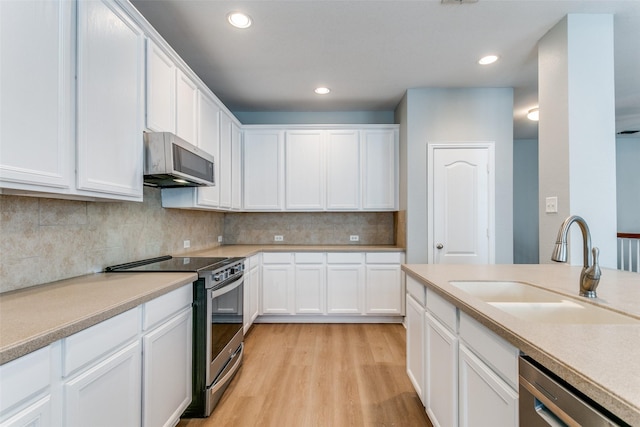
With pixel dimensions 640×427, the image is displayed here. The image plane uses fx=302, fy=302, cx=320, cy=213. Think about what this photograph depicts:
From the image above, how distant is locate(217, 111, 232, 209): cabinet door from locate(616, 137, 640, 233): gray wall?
6.67 meters

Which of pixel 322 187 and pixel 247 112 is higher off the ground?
pixel 247 112

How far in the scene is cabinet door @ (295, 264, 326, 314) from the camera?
363 centimetres

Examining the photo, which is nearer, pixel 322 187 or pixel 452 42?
pixel 452 42

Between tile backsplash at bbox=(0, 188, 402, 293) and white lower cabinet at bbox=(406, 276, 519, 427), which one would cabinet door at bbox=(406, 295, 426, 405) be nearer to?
white lower cabinet at bbox=(406, 276, 519, 427)

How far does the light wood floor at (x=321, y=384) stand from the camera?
1915mm

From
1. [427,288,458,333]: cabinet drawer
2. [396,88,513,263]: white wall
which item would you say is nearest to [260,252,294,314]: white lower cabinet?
[396,88,513,263]: white wall

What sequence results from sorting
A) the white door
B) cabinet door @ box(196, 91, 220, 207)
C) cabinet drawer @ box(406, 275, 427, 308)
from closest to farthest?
cabinet drawer @ box(406, 275, 427, 308) < cabinet door @ box(196, 91, 220, 207) < the white door

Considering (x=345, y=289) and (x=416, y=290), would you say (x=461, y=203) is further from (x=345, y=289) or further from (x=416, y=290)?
(x=416, y=290)

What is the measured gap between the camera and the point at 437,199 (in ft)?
11.2

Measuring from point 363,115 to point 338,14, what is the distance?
212cm

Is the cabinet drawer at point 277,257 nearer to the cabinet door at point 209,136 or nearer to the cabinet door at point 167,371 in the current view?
the cabinet door at point 209,136

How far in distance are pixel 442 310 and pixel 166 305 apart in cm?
144

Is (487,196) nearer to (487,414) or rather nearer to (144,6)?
(487,414)

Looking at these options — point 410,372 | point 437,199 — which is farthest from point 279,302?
point 437,199
